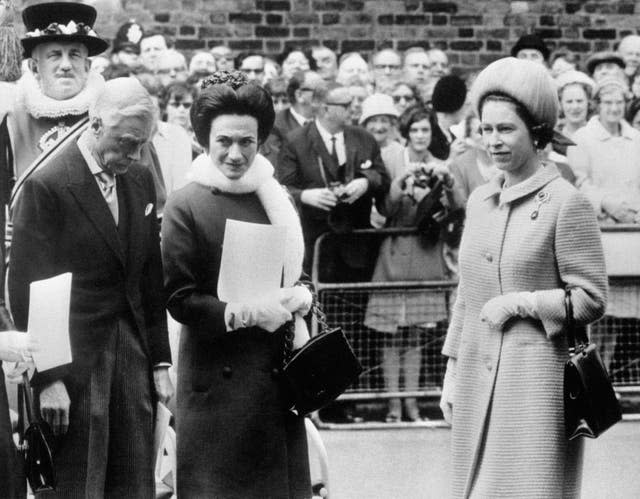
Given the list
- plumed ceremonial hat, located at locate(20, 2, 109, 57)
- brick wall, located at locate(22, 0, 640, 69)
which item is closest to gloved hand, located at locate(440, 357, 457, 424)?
plumed ceremonial hat, located at locate(20, 2, 109, 57)

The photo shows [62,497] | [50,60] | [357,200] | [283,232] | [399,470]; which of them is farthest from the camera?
[357,200]

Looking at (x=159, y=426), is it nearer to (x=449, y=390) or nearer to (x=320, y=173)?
(x=449, y=390)

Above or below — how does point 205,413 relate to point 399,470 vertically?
above

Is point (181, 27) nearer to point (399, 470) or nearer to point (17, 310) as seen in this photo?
point (399, 470)

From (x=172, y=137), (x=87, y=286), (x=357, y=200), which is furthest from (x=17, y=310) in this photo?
(x=357, y=200)

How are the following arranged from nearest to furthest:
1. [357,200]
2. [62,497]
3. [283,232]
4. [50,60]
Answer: [62,497]
[283,232]
[50,60]
[357,200]

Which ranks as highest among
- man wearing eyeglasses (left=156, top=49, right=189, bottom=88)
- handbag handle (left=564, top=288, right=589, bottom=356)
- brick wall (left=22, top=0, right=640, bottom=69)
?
brick wall (left=22, top=0, right=640, bottom=69)

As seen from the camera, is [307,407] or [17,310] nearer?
[17,310]

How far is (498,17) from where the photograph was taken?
15039mm

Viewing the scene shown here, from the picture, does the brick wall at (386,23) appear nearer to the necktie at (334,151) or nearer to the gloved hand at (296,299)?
the necktie at (334,151)

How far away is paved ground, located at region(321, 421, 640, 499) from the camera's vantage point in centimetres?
764

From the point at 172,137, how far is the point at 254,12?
6425mm

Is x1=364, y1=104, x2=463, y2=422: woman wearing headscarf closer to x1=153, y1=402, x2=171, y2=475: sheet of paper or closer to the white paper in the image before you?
x1=153, y1=402, x2=171, y2=475: sheet of paper

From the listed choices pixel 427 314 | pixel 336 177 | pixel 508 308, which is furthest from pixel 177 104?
pixel 508 308
